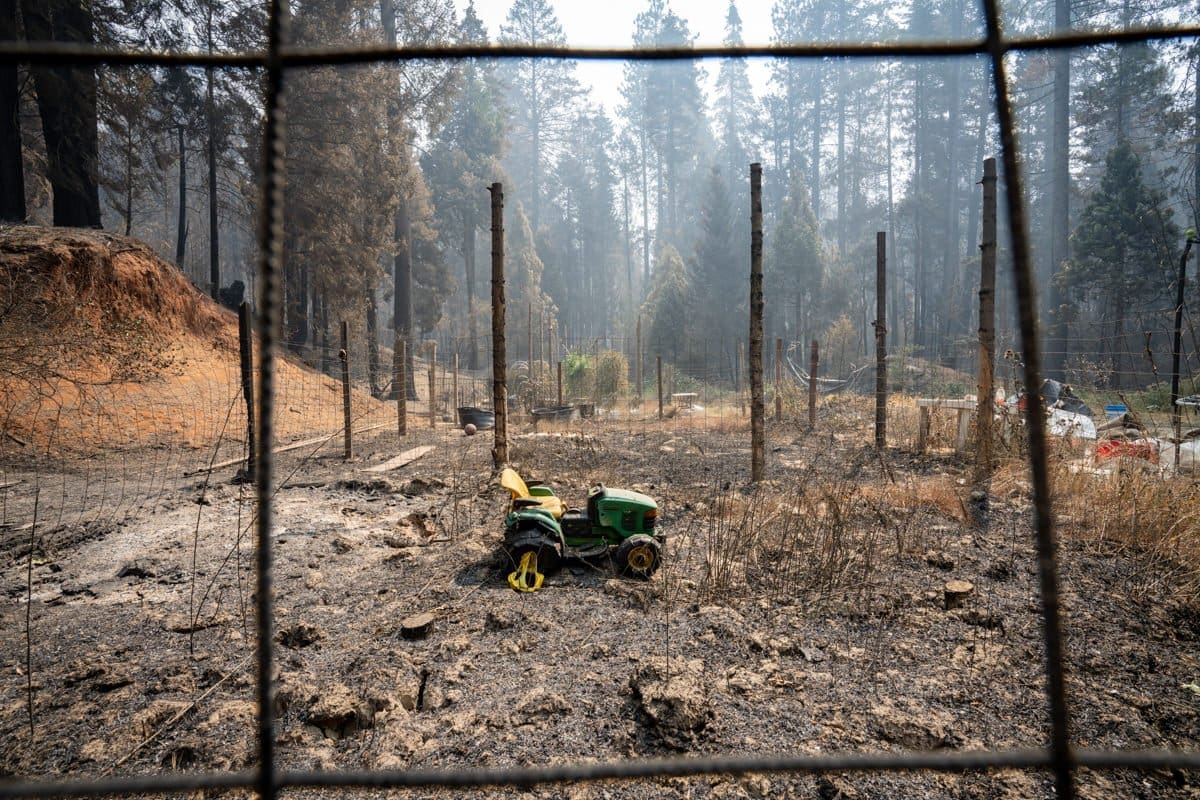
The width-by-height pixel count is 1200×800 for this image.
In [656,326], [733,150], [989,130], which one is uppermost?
[733,150]

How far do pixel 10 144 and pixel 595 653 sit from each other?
49.3 ft

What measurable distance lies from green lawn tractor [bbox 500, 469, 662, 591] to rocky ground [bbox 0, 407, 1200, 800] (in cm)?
13

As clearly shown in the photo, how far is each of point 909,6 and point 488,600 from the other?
49.6 meters

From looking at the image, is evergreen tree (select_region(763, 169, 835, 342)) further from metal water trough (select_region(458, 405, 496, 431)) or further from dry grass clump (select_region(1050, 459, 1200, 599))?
dry grass clump (select_region(1050, 459, 1200, 599))

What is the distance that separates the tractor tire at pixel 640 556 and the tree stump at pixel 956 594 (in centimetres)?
170

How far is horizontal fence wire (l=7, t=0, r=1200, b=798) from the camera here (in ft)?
2.23

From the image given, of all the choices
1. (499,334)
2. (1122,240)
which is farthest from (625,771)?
(1122,240)

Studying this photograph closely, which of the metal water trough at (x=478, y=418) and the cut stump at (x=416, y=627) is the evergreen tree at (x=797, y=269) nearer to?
the metal water trough at (x=478, y=418)

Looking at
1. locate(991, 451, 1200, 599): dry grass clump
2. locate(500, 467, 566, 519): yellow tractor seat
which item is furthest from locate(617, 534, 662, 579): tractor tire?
locate(991, 451, 1200, 599): dry grass clump

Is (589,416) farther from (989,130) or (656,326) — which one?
(989,130)

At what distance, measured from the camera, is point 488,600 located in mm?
3688

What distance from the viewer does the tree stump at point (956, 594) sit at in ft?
11.6

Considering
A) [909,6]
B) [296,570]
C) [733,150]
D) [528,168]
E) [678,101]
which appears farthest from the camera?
[528,168]

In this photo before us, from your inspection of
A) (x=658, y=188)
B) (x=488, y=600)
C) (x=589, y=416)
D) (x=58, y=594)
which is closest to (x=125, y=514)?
(x=58, y=594)
